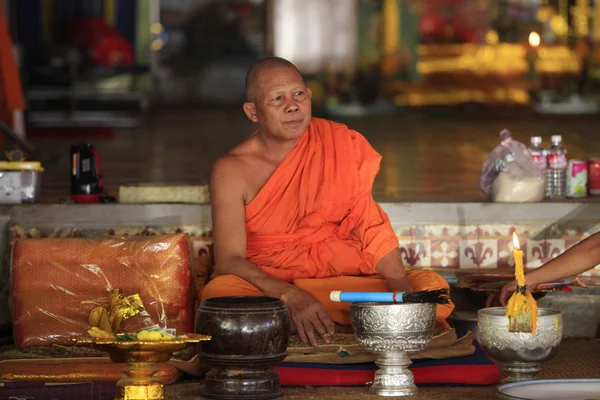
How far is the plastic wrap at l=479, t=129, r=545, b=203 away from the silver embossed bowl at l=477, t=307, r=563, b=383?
1.40 meters

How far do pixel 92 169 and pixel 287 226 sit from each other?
43.2 inches

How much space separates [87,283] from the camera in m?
4.50

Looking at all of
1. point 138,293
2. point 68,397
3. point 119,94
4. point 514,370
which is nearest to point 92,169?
point 138,293

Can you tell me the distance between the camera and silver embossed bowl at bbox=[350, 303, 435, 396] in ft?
12.0

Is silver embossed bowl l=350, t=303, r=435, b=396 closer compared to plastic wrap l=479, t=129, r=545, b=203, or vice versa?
silver embossed bowl l=350, t=303, r=435, b=396

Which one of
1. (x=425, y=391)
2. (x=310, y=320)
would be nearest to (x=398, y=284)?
(x=310, y=320)

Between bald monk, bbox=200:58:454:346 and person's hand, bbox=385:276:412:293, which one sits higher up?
bald monk, bbox=200:58:454:346

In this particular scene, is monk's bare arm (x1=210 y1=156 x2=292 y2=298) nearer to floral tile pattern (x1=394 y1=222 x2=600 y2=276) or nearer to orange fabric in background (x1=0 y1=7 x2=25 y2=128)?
floral tile pattern (x1=394 y1=222 x2=600 y2=276)

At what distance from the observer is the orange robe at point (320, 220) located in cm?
454

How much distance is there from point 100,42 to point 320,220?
35.4ft

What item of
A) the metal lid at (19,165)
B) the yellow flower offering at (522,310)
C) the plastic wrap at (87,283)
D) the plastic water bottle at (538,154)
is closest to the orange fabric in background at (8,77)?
the metal lid at (19,165)

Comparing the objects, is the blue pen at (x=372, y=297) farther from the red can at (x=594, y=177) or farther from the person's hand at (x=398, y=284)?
the red can at (x=594, y=177)

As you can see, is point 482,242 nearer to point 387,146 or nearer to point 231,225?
point 231,225

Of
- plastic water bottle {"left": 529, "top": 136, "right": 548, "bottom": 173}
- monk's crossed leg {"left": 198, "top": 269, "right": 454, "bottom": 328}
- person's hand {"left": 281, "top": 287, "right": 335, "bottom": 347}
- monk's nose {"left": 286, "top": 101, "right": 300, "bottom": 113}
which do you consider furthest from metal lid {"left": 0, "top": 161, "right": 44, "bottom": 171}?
plastic water bottle {"left": 529, "top": 136, "right": 548, "bottom": 173}
